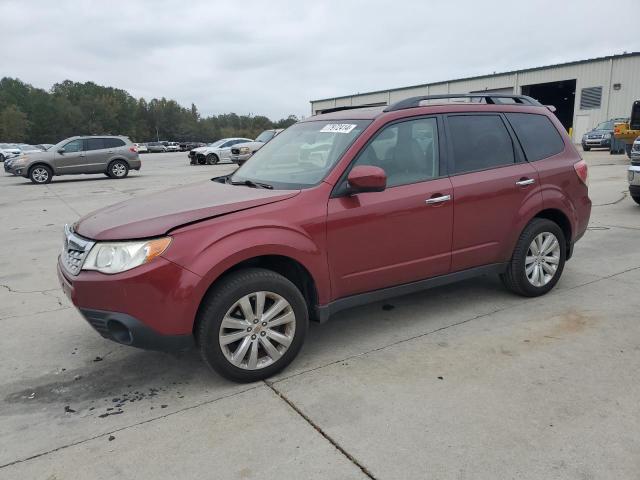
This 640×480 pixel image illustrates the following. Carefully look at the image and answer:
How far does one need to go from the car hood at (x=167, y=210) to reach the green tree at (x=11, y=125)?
308 ft

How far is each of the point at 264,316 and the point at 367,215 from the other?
3.34ft

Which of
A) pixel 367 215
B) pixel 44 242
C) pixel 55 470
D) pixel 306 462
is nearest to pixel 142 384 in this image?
pixel 55 470

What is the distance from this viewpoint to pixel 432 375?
330cm

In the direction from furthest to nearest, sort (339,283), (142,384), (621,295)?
(621,295) → (339,283) → (142,384)

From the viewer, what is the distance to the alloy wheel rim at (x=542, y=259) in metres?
4.58

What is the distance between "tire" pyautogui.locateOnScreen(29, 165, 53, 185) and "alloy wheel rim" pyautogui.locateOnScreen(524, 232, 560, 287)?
18.1 meters

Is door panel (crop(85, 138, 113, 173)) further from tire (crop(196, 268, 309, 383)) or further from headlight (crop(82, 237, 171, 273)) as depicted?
tire (crop(196, 268, 309, 383))

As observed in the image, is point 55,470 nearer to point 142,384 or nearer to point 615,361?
point 142,384

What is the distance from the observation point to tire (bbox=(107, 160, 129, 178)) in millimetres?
19300

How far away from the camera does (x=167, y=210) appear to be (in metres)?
3.31

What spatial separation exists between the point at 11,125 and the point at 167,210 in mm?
95453

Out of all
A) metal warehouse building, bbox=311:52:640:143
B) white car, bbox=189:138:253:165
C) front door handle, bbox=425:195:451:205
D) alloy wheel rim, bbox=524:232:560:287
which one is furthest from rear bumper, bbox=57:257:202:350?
metal warehouse building, bbox=311:52:640:143

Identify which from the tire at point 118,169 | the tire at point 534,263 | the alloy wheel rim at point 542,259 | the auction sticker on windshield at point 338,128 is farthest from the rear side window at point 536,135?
the tire at point 118,169

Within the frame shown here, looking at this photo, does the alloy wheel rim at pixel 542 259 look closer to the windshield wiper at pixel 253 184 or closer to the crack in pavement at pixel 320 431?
the windshield wiper at pixel 253 184
